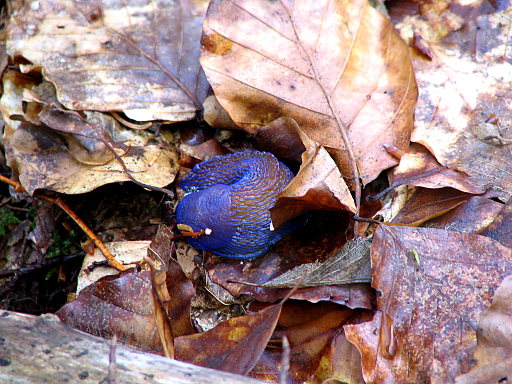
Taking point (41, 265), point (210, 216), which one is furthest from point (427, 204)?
point (41, 265)

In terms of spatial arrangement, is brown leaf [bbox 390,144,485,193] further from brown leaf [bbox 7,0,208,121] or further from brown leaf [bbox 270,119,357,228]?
brown leaf [bbox 7,0,208,121]

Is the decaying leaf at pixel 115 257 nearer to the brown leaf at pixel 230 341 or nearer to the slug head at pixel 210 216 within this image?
the slug head at pixel 210 216

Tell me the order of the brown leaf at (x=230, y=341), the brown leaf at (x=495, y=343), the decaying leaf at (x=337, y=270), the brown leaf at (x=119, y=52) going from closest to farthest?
the brown leaf at (x=495, y=343)
the brown leaf at (x=230, y=341)
the decaying leaf at (x=337, y=270)
the brown leaf at (x=119, y=52)

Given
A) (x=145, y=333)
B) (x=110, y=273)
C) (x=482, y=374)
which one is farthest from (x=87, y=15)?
Answer: (x=482, y=374)

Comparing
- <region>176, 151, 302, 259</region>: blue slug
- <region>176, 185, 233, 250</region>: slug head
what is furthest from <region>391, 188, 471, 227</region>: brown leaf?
<region>176, 185, 233, 250</region>: slug head

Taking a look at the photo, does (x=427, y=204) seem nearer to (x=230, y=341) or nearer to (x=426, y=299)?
(x=426, y=299)

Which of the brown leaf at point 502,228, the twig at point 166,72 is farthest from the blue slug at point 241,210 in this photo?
the brown leaf at point 502,228
